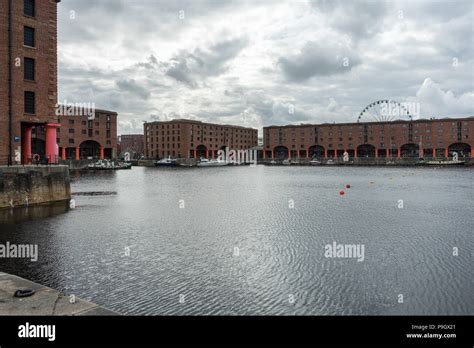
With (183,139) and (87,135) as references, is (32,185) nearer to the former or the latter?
(87,135)

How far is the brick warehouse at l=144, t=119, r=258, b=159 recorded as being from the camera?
6742 inches

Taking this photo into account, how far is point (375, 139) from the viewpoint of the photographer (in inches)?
6038

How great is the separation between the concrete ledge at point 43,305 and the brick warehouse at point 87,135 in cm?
11208

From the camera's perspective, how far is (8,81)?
34.2 metres

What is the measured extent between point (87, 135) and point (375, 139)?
102778 mm

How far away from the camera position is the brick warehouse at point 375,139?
14188 cm

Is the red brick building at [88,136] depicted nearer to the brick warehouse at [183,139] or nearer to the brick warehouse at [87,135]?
the brick warehouse at [87,135]

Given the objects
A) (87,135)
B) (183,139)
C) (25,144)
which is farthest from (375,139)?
(25,144)

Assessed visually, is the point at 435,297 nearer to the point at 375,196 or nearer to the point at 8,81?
the point at 375,196

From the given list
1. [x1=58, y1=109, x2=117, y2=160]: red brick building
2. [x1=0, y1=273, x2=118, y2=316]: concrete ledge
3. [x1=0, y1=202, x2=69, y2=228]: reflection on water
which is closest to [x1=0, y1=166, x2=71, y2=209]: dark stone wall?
[x1=0, y1=202, x2=69, y2=228]: reflection on water

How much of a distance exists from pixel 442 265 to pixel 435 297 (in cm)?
405

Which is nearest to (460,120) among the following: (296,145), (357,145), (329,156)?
(357,145)

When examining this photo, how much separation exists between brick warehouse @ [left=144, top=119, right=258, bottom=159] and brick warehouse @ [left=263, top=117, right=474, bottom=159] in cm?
2424
